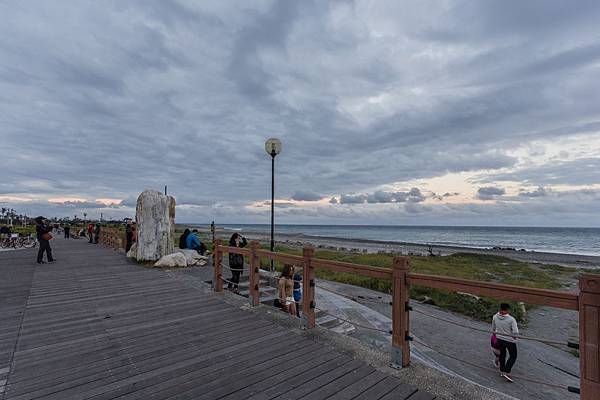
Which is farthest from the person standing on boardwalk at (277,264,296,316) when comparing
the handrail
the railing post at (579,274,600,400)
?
the railing post at (579,274,600,400)

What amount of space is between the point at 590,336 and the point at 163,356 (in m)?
4.46

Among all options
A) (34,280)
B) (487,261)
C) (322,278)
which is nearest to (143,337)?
(34,280)

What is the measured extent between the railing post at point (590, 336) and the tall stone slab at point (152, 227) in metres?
12.8

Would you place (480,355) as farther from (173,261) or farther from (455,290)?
(173,261)

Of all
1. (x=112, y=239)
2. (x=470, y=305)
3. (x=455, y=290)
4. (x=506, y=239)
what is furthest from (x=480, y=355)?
(x=506, y=239)

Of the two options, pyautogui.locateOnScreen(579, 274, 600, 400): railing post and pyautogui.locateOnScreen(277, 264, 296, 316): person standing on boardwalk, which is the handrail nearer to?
pyautogui.locateOnScreen(579, 274, 600, 400): railing post

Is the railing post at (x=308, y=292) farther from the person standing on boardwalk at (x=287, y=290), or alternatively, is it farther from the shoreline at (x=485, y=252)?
the shoreline at (x=485, y=252)

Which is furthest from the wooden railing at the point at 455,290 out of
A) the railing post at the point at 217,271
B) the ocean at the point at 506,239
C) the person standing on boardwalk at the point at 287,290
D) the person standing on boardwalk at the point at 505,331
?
the ocean at the point at 506,239

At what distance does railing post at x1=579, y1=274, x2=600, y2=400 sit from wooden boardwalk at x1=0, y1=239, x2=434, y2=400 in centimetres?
131

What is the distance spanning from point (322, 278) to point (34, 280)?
12124mm

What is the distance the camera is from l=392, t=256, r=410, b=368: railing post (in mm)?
3703

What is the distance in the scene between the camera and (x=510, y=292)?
295cm

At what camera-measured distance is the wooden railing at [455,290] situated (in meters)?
2.46

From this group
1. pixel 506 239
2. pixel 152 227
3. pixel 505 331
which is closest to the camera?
pixel 505 331
